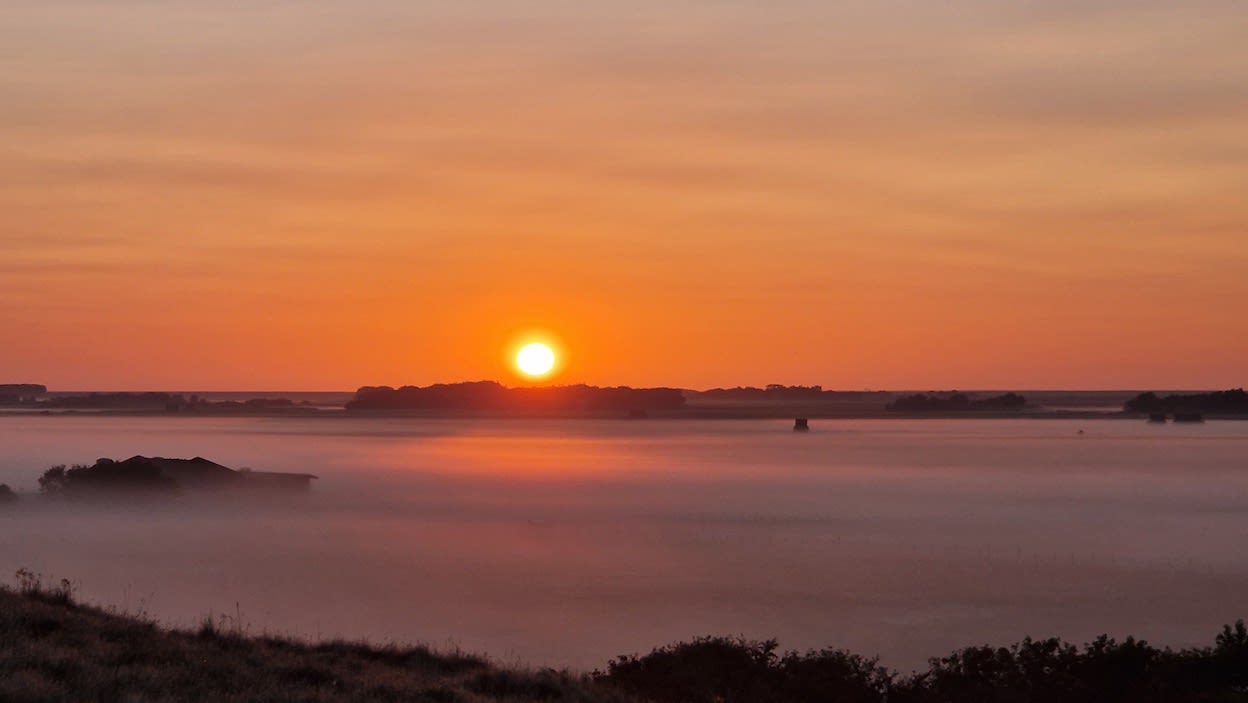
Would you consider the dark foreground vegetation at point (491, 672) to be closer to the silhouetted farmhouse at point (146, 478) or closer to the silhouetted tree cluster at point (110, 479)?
the silhouetted tree cluster at point (110, 479)

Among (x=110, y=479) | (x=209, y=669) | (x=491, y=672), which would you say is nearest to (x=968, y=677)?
(x=491, y=672)

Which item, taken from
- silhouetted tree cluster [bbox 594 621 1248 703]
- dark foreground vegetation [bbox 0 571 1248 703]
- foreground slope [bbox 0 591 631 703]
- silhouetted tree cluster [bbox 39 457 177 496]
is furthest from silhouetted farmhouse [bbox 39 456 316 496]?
silhouetted tree cluster [bbox 594 621 1248 703]

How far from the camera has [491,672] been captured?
17.9m

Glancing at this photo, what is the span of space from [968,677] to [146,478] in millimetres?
45674

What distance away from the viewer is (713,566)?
39.7 m

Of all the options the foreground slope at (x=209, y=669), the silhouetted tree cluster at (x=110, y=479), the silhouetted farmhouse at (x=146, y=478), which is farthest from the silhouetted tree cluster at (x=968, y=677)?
the silhouetted farmhouse at (x=146, y=478)

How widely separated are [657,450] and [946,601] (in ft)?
231

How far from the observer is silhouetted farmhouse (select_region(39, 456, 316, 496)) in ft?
191

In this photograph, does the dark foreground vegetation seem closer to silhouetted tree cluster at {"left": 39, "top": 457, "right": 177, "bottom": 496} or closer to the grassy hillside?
the grassy hillside

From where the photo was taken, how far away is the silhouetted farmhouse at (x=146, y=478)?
58.2m

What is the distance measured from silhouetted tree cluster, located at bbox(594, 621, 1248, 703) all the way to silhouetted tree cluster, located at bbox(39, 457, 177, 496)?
4158 centimetres

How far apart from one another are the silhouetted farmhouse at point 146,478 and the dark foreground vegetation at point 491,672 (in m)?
39.7

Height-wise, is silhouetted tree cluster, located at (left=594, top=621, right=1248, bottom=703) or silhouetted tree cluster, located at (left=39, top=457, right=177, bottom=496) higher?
silhouetted tree cluster, located at (left=39, top=457, right=177, bottom=496)

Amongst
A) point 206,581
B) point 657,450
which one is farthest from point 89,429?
point 206,581
